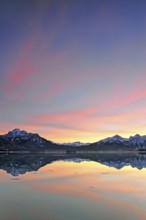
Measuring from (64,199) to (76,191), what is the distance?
18.2 feet

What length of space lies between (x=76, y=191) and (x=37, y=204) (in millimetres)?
8786

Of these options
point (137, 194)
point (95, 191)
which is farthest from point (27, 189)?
point (137, 194)

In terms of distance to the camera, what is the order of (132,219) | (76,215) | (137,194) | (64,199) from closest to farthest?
(132,219)
(76,215)
(64,199)
(137,194)

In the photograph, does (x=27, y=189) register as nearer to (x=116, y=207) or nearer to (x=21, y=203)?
(x=21, y=203)

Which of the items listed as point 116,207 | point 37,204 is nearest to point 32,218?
point 37,204

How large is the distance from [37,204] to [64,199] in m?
3.53

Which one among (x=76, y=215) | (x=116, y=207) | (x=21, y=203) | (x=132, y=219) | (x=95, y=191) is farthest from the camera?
(x=95, y=191)

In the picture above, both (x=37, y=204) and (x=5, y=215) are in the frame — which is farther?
(x=37, y=204)

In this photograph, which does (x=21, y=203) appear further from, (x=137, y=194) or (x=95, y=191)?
(x=137, y=194)

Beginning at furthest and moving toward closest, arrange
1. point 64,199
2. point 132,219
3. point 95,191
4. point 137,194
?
point 95,191, point 137,194, point 64,199, point 132,219

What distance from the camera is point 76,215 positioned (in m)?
22.0

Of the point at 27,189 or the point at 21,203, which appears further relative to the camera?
the point at 27,189

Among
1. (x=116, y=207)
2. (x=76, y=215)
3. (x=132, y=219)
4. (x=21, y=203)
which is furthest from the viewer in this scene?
(x=21, y=203)

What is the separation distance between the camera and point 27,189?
1372 inches
